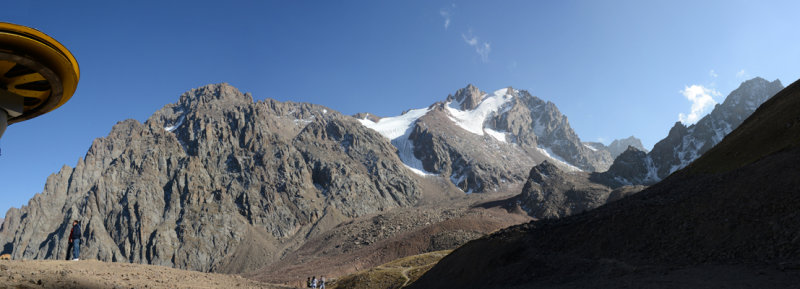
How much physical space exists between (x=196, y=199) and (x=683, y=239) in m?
164

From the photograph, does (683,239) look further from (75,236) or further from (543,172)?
(543,172)

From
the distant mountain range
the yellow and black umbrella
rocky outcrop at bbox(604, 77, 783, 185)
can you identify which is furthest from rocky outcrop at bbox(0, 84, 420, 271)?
the yellow and black umbrella

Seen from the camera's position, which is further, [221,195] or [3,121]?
[221,195]

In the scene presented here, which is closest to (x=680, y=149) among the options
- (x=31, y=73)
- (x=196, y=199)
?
(x=196, y=199)

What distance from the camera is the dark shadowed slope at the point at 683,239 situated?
16938mm

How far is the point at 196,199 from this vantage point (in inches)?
5989

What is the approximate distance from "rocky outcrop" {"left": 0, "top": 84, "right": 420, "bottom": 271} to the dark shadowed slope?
11976cm

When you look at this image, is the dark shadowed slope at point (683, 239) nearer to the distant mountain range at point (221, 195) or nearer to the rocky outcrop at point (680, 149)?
the distant mountain range at point (221, 195)

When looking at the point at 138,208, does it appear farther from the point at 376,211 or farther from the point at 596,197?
the point at 596,197

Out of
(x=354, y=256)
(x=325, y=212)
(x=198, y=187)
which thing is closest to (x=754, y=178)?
(x=354, y=256)

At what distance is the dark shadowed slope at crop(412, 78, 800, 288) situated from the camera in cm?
1694

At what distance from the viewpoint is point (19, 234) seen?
14975 centimetres

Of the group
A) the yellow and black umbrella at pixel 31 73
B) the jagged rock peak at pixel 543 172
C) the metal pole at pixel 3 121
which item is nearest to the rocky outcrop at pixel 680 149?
the jagged rock peak at pixel 543 172

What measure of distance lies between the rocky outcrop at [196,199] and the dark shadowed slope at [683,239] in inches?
4715
